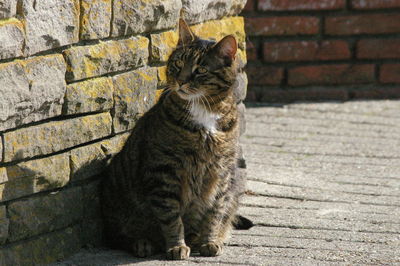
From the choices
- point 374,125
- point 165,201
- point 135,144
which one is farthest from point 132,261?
point 374,125

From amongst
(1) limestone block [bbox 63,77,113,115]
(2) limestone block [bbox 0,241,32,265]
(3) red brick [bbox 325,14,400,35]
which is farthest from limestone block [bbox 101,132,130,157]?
(3) red brick [bbox 325,14,400,35]

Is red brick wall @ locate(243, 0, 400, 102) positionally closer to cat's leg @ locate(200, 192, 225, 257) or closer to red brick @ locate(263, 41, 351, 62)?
red brick @ locate(263, 41, 351, 62)

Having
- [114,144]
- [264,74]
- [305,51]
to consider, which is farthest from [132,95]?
[305,51]

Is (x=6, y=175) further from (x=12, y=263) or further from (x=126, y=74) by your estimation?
(x=126, y=74)

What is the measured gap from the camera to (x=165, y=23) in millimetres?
3824

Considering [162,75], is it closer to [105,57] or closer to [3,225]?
[105,57]

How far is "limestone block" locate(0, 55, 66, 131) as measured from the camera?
2975mm

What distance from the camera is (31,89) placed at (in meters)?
3.08

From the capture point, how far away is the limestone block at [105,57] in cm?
331

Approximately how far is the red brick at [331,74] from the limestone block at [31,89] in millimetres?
3165

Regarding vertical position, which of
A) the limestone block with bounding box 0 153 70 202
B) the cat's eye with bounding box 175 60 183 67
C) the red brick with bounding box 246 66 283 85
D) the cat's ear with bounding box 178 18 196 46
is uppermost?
the cat's ear with bounding box 178 18 196 46

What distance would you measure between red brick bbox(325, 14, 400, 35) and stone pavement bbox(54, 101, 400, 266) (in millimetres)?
554

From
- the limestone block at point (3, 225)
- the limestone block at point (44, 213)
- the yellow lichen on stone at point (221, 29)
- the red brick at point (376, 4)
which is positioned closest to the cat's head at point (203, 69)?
the yellow lichen on stone at point (221, 29)

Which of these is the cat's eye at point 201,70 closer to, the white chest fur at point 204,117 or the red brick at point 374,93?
the white chest fur at point 204,117
